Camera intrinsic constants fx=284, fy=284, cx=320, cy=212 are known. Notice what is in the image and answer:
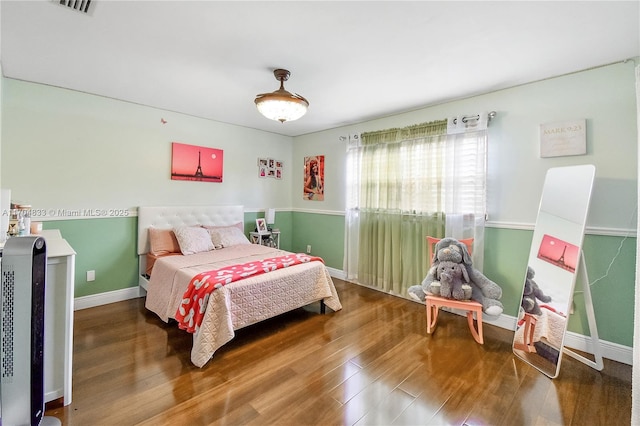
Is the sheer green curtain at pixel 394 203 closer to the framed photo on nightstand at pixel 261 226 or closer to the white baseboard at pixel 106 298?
the framed photo on nightstand at pixel 261 226

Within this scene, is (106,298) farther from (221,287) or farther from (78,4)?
(78,4)

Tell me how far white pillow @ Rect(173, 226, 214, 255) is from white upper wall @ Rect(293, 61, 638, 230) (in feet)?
9.75

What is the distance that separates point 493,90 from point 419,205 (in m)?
1.39

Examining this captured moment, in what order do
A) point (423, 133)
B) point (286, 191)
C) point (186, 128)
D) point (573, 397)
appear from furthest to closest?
point (286, 191) → point (186, 128) → point (423, 133) → point (573, 397)

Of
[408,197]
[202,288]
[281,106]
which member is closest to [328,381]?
[202,288]

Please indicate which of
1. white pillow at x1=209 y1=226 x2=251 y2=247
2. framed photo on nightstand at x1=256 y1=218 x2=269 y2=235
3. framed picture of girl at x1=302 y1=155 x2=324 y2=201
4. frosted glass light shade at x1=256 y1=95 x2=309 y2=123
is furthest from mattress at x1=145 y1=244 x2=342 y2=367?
framed picture of girl at x1=302 y1=155 x2=324 y2=201

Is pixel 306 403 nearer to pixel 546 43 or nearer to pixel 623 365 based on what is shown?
pixel 623 365

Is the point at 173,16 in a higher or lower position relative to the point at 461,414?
higher

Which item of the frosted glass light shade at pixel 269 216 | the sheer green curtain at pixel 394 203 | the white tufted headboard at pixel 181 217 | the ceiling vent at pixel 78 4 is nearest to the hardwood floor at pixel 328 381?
the sheer green curtain at pixel 394 203

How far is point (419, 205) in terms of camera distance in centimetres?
344

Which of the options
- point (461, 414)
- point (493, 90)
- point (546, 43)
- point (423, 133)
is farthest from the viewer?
point (423, 133)

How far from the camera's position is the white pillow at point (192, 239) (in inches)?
132

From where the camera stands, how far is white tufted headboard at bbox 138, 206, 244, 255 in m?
3.46

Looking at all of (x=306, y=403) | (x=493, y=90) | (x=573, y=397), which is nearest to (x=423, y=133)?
(x=493, y=90)
